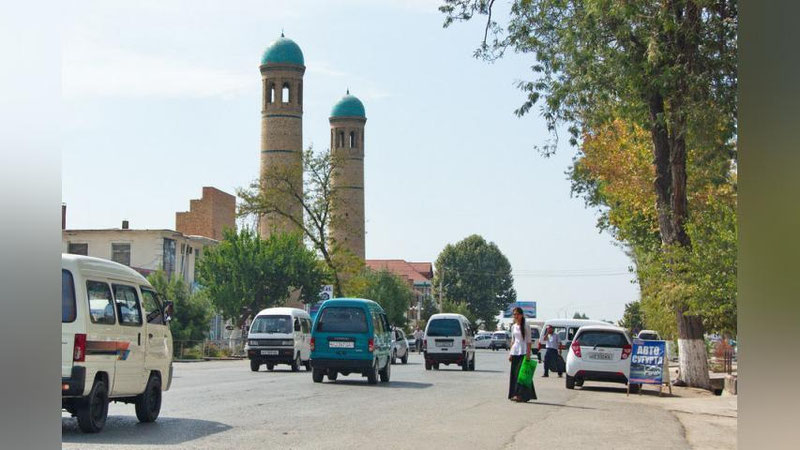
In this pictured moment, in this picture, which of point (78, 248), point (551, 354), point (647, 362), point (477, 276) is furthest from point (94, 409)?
point (477, 276)

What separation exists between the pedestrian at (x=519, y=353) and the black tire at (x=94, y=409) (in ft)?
29.3

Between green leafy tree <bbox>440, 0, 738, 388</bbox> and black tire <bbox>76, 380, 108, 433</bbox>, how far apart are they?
36.1 feet

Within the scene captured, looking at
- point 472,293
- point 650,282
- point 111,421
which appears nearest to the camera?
point 111,421

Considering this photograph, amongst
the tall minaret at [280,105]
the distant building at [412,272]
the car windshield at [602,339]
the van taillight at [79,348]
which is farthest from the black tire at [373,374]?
the distant building at [412,272]

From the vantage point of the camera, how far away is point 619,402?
70.9ft

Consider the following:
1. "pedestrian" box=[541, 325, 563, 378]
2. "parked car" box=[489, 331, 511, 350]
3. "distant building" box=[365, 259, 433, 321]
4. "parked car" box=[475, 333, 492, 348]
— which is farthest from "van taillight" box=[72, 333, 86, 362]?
"distant building" box=[365, 259, 433, 321]

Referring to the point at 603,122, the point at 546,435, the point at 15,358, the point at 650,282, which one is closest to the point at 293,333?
the point at 650,282

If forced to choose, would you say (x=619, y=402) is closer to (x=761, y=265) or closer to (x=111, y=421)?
(x=111, y=421)

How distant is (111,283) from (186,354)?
3677cm

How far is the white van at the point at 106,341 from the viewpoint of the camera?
12.8 metres

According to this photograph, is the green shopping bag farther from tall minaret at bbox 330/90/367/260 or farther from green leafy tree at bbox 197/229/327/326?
tall minaret at bbox 330/90/367/260

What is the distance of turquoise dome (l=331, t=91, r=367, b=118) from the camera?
11862 centimetres

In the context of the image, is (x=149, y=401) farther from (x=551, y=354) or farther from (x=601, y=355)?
(x=551, y=354)

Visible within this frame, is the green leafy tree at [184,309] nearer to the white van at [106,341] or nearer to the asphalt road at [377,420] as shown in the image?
the asphalt road at [377,420]
